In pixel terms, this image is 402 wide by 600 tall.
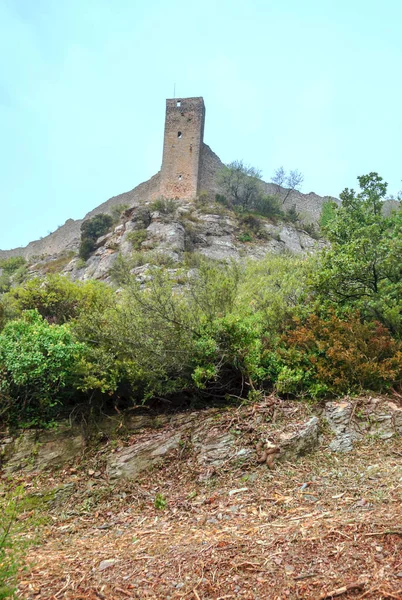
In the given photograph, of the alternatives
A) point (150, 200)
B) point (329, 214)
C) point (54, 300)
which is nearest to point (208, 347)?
point (54, 300)

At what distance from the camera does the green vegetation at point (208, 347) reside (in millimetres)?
7500

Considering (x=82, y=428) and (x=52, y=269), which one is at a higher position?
(x=52, y=269)

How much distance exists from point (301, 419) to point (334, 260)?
3546 millimetres

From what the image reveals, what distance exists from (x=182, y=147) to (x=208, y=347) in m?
28.1

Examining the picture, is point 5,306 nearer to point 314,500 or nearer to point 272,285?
point 272,285

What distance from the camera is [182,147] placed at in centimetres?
3278

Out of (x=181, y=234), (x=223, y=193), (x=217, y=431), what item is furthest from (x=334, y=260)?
(x=223, y=193)

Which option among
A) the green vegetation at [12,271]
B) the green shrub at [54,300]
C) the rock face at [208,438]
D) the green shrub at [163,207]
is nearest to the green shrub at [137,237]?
the green shrub at [163,207]

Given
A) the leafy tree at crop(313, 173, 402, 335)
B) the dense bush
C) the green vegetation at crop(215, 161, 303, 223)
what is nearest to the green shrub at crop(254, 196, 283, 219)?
the green vegetation at crop(215, 161, 303, 223)

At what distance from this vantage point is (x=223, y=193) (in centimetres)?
3259

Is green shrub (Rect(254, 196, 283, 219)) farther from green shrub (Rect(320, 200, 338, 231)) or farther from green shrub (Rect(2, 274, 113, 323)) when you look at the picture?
green shrub (Rect(2, 274, 113, 323))

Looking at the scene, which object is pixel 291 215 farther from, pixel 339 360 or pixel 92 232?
pixel 339 360

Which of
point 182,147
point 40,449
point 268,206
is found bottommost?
point 40,449

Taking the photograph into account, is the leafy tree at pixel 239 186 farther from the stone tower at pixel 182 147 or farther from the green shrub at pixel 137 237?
the green shrub at pixel 137 237
